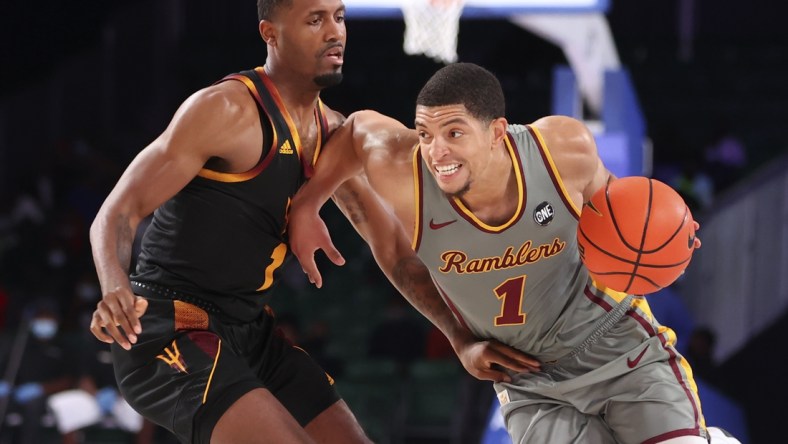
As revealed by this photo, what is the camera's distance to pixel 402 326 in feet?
35.7

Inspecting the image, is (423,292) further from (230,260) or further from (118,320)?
(118,320)

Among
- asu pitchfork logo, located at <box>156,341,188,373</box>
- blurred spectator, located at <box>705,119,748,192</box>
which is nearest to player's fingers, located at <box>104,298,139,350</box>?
asu pitchfork logo, located at <box>156,341,188,373</box>

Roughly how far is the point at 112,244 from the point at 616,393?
6.27 ft

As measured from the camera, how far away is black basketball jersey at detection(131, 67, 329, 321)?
4.12 m

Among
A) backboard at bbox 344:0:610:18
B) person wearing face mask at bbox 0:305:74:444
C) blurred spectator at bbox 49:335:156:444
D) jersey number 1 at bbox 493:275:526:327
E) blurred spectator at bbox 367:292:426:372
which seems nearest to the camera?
jersey number 1 at bbox 493:275:526:327

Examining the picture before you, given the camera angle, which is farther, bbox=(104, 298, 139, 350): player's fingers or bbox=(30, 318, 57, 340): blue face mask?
bbox=(30, 318, 57, 340): blue face mask

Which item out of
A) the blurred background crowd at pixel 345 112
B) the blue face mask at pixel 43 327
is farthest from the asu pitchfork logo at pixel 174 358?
the blue face mask at pixel 43 327

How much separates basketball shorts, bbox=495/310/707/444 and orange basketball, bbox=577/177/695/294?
0.93ft

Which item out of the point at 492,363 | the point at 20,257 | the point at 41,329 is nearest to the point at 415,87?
the point at 20,257

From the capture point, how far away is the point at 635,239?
3.93 meters

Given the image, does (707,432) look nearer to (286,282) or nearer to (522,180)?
(522,180)

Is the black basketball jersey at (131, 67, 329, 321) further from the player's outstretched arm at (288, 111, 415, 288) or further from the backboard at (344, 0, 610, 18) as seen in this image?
the backboard at (344, 0, 610, 18)

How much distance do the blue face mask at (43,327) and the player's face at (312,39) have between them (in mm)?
7064

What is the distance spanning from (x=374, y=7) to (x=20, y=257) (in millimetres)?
6538
